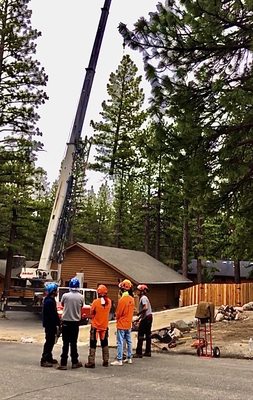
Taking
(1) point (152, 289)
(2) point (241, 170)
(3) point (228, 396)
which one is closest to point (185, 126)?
(2) point (241, 170)

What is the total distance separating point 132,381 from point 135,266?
24.3m

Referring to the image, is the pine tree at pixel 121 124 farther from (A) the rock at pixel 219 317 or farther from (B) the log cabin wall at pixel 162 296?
(A) the rock at pixel 219 317

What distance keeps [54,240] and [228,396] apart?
13.9m

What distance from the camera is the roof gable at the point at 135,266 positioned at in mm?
30047

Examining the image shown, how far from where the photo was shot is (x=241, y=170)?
36.0 ft

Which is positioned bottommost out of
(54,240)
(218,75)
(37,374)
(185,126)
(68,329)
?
(37,374)

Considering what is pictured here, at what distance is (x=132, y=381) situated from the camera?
25.5ft

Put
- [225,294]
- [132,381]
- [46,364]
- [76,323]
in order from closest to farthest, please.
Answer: [132,381] → [46,364] → [76,323] → [225,294]

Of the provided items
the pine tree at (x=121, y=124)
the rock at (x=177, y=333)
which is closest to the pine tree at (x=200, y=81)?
the rock at (x=177, y=333)

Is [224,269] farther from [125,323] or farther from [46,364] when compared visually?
[46,364]

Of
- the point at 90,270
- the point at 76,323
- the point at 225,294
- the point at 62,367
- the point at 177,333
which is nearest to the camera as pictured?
the point at 62,367

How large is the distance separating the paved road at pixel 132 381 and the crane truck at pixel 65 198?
939 centimetres

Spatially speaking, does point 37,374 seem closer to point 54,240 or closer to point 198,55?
point 198,55

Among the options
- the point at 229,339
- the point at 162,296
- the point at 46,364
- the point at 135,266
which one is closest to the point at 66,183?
the point at 229,339
